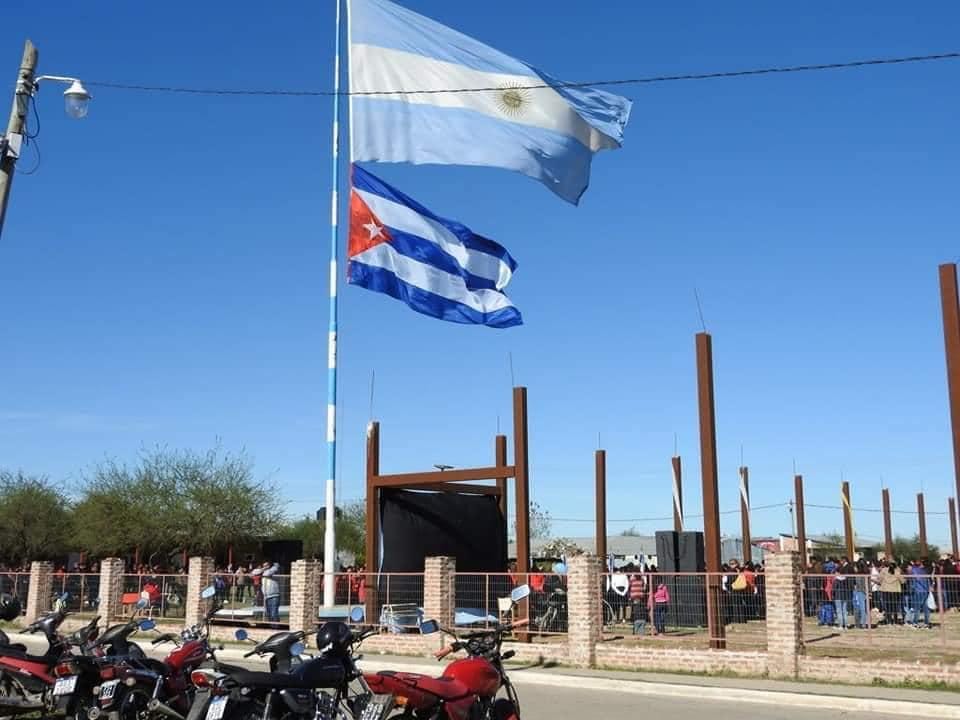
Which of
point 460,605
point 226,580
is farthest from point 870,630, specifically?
point 226,580

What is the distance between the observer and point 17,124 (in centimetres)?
1160

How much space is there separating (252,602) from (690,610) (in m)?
11.6

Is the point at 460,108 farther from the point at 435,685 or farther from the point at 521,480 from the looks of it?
the point at 435,685

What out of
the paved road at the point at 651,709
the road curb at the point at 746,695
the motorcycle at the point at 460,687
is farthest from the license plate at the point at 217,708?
the road curb at the point at 746,695

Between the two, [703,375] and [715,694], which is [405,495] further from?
[715,694]

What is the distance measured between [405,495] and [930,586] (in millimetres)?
11269

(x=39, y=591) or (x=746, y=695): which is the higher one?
(x=39, y=591)

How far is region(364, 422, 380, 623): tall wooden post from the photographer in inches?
856

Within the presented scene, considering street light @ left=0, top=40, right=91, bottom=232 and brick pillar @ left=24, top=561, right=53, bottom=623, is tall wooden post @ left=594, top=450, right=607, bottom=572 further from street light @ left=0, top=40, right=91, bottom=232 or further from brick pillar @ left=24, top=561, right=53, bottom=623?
street light @ left=0, top=40, right=91, bottom=232

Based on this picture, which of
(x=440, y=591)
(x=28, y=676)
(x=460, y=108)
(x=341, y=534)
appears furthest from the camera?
(x=341, y=534)

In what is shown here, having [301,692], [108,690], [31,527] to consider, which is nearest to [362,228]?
[108,690]

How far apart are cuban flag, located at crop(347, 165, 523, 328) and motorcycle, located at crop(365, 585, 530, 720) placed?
12246mm

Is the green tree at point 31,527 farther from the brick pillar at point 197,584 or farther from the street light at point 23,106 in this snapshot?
the street light at point 23,106

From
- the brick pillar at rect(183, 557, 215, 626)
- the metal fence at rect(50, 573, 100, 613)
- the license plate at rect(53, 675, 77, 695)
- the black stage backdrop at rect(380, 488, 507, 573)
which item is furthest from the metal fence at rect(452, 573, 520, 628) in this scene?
the metal fence at rect(50, 573, 100, 613)
